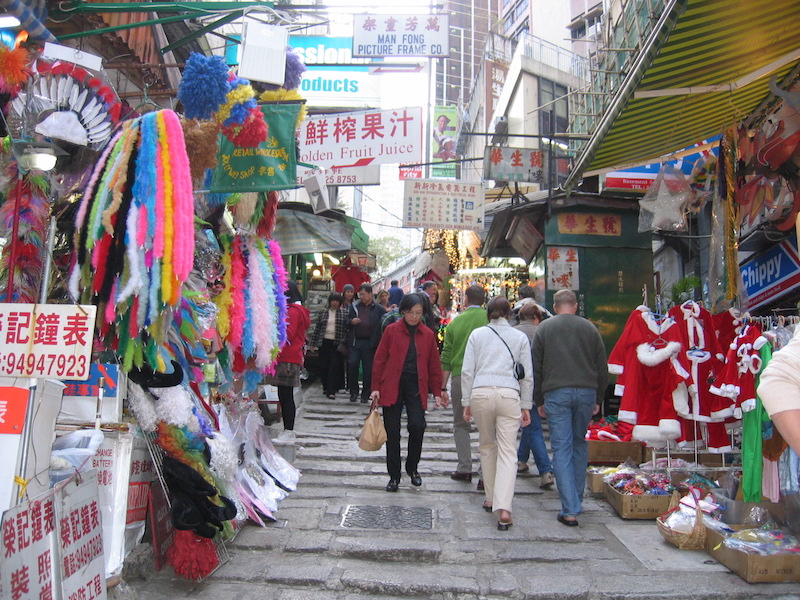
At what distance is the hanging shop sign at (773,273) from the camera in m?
7.63

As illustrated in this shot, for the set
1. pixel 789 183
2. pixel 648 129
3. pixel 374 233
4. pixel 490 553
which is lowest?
pixel 490 553

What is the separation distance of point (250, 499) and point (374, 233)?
55341mm

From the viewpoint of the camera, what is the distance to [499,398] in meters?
5.33

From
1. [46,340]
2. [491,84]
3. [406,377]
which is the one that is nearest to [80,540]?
[46,340]

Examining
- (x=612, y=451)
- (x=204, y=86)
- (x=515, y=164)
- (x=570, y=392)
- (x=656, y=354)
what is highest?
(x=515, y=164)

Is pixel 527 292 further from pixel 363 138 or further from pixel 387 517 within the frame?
pixel 387 517

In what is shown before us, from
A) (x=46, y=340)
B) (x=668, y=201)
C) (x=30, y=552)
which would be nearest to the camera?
(x=30, y=552)

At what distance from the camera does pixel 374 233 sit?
6006 centimetres

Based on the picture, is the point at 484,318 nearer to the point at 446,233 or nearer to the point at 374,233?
the point at 446,233

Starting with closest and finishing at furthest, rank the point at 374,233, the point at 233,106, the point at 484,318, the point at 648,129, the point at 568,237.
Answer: the point at 233,106, the point at 648,129, the point at 484,318, the point at 568,237, the point at 374,233

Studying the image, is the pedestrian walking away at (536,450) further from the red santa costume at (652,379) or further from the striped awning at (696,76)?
the striped awning at (696,76)

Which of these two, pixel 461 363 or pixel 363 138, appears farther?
pixel 363 138

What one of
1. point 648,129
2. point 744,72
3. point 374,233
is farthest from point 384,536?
point 374,233

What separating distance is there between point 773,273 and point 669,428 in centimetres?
371
